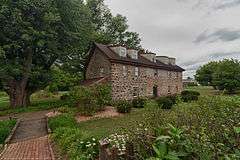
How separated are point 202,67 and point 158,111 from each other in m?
68.7

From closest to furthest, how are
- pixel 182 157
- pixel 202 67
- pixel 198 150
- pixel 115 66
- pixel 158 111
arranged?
pixel 198 150, pixel 182 157, pixel 158 111, pixel 115 66, pixel 202 67

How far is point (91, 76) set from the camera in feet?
136

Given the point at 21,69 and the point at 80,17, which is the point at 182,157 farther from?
the point at 80,17

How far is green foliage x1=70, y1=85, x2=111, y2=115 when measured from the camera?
25.9 m

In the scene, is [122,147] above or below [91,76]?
below

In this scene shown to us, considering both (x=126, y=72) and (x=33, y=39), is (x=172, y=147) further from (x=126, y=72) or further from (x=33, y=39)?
(x=126, y=72)

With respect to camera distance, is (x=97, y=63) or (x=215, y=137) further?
(x=97, y=63)

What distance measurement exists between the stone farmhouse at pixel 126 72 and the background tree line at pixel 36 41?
8.82 ft

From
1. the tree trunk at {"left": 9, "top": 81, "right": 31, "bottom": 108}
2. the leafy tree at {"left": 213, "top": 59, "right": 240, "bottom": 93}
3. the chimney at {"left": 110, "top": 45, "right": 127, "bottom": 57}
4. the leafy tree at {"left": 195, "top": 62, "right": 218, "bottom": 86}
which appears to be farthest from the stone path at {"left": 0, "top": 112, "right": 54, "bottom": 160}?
the leafy tree at {"left": 195, "top": 62, "right": 218, "bottom": 86}

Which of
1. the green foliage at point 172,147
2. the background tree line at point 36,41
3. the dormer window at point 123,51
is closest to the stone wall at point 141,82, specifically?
the dormer window at point 123,51

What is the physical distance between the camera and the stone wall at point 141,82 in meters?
37.5

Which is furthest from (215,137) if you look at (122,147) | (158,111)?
(158,111)

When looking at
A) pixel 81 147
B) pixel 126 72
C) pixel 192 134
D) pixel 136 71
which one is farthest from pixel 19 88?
pixel 192 134

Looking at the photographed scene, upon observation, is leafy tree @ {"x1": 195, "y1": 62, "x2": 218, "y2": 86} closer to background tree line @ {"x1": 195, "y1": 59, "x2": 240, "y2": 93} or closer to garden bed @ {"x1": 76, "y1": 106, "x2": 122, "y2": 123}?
background tree line @ {"x1": 195, "y1": 59, "x2": 240, "y2": 93}
